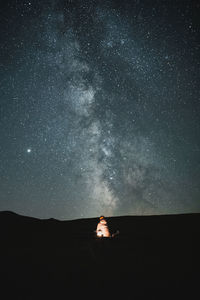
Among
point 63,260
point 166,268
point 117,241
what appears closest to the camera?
point 166,268

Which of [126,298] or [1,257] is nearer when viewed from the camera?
[126,298]

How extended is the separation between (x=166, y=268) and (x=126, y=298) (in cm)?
289

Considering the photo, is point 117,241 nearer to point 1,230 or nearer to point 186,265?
point 186,265

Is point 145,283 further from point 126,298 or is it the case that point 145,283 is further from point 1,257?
point 1,257

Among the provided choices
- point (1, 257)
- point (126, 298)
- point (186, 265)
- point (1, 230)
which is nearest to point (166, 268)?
point (186, 265)

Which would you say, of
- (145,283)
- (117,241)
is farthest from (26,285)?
(117,241)

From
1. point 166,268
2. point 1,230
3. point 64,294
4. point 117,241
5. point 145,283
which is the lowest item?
point 64,294

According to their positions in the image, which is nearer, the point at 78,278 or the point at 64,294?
the point at 64,294

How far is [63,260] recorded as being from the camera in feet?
28.3

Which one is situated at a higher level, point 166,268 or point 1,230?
point 1,230

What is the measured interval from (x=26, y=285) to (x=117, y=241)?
652 centimetres

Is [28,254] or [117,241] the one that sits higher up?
[117,241]

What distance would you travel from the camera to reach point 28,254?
31.9 ft

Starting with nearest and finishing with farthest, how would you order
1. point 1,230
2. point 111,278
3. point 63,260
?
point 111,278, point 63,260, point 1,230
